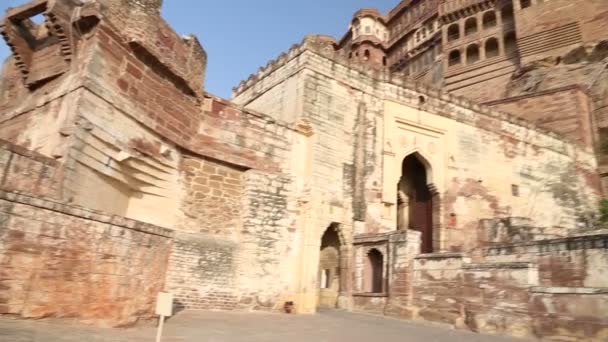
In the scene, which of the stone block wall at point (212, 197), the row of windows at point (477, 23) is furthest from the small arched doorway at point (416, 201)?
the row of windows at point (477, 23)

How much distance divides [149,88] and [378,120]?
7665 millimetres

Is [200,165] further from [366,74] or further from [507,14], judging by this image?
[507,14]

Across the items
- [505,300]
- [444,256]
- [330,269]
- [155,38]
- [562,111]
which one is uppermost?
[562,111]

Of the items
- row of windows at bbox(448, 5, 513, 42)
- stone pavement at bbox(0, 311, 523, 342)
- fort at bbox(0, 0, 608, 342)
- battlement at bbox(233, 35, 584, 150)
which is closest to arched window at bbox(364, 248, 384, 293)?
fort at bbox(0, 0, 608, 342)

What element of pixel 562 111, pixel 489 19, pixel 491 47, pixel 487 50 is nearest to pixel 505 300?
pixel 562 111

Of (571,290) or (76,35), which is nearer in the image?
(571,290)

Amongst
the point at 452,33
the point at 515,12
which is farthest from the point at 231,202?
the point at 452,33

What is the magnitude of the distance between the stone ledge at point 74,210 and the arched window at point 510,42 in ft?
94.9

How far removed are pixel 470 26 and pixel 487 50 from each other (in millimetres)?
2327

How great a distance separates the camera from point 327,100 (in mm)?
13016

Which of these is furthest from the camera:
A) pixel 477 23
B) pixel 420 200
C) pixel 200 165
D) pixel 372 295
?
pixel 477 23

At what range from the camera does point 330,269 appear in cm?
1289

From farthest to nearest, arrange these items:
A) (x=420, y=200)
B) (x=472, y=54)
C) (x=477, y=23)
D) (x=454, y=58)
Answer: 1. (x=454, y=58)
2. (x=472, y=54)
3. (x=477, y=23)
4. (x=420, y=200)

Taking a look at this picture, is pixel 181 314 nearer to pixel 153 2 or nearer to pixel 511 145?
pixel 153 2
